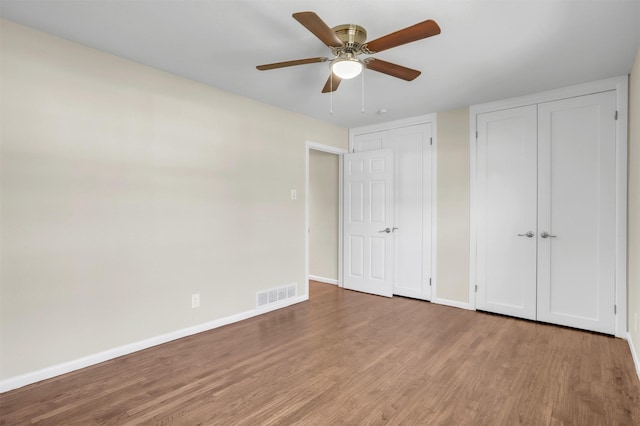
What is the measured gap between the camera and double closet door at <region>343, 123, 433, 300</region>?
4336 millimetres

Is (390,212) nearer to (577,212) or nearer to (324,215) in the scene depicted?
(324,215)

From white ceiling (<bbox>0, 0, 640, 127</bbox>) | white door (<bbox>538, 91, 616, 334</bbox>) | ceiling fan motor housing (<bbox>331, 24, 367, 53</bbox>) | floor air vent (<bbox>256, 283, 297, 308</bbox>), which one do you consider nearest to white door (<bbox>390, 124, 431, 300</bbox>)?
white ceiling (<bbox>0, 0, 640, 127</bbox>)

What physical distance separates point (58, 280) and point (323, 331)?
2233mm

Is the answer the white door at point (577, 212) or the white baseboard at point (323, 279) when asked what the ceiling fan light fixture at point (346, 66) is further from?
the white baseboard at point (323, 279)

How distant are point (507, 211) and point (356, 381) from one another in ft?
8.51

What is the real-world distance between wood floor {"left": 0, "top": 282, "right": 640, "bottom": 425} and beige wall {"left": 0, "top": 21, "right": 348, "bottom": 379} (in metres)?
0.34

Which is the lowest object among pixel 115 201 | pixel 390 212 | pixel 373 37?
pixel 390 212

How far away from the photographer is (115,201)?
8.79 ft

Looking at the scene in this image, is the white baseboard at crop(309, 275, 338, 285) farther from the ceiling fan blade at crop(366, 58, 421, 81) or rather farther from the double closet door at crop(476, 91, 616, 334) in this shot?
the ceiling fan blade at crop(366, 58, 421, 81)

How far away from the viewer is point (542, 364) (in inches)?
101

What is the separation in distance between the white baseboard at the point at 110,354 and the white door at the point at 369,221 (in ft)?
5.44

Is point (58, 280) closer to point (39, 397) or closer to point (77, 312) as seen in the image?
point (77, 312)

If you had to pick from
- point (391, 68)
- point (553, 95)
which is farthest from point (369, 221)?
point (391, 68)

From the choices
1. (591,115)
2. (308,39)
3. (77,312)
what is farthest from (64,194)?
(591,115)
